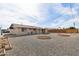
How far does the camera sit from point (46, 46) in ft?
5.92

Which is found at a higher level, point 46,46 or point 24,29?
point 24,29

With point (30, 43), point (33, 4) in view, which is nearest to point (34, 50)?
point (30, 43)

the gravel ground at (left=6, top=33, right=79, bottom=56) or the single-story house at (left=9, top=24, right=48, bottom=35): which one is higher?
the single-story house at (left=9, top=24, right=48, bottom=35)

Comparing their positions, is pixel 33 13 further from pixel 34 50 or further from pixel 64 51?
pixel 64 51

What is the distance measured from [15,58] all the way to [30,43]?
22 centimetres

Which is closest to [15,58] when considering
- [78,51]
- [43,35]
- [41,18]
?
[43,35]

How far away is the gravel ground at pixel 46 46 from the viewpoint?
1783mm

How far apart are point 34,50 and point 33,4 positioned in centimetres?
47

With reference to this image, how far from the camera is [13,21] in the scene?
1.81 metres

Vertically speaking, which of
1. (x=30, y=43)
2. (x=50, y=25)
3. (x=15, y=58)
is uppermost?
(x=50, y=25)

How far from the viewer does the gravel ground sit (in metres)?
1.78

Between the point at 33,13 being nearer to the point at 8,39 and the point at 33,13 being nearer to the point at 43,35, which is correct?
the point at 43,35

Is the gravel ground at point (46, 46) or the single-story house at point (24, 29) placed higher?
the single-story house at point (24, 29)

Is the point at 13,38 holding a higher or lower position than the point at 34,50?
higher
